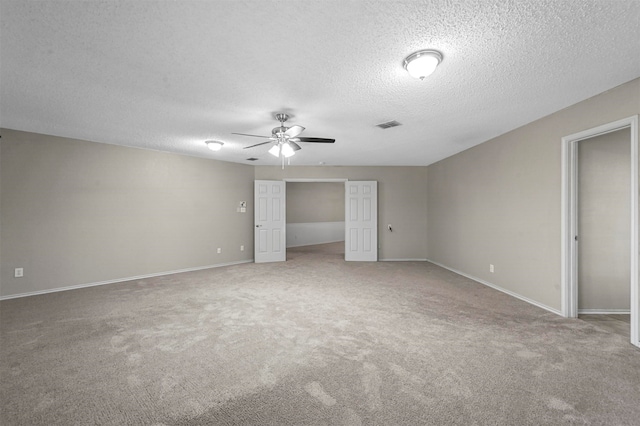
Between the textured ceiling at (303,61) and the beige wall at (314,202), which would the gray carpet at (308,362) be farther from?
the beige wall at (314,202)

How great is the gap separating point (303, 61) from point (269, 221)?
5022mm

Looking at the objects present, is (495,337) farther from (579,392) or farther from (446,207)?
(446,207)

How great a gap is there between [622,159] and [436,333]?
306cm

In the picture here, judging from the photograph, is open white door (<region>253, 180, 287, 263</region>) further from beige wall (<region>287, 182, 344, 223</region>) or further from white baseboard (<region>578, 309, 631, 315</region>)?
white baseboard (<region>578, 309, 631, 315</region>)

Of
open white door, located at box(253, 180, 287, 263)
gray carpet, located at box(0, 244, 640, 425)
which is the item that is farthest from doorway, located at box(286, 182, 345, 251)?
gray carpet, located at box(0, 244, 640, 425)

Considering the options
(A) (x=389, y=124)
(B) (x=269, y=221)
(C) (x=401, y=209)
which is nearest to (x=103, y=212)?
(B) (x=269, y=221)

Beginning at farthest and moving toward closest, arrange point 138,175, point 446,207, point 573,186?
point 446,207, point 138,175, point 573,186

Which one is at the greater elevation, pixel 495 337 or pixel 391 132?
pixel 391 132

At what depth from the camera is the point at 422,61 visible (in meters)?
2.12

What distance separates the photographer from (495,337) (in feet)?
8.91

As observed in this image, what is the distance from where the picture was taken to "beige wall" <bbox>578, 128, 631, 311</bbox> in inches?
130

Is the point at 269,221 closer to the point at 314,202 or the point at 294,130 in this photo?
the point at 294,130

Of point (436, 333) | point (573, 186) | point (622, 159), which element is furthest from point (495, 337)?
point (622, 159)

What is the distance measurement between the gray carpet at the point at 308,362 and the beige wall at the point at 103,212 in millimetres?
720
